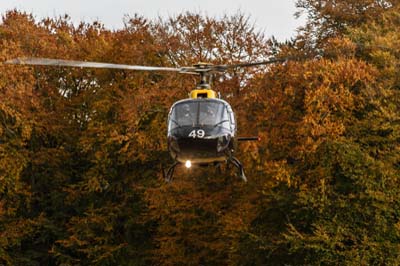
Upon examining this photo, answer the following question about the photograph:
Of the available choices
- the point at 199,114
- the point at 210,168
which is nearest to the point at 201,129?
the point at 199,114

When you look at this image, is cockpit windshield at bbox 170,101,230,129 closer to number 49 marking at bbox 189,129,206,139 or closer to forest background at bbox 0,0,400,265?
number 49 marking at bbox 189,129,206,139

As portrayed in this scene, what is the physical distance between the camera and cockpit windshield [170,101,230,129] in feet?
56.2

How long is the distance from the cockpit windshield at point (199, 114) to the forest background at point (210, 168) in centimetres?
1030

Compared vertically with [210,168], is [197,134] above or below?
above

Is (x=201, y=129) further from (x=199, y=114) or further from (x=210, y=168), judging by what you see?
(x=210, y=168)

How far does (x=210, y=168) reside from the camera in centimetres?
3184

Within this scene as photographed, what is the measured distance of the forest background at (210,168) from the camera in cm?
2816

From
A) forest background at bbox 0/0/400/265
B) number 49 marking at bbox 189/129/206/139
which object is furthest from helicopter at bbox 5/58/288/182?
forest background at bbox 0/0/400/265

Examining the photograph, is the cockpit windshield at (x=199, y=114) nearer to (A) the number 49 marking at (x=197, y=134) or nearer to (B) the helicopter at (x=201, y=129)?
(B) the helicopter at (x=201, y=129)

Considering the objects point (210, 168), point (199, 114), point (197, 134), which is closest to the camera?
point (197, 134)

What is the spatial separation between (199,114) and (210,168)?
14.8 meters

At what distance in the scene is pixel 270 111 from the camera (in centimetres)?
3022

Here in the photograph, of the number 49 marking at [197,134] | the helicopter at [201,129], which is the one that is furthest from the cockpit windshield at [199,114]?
the number 49 marking at [197,134]

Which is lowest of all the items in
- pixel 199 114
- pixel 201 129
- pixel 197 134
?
pixel 197 134
